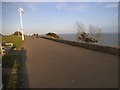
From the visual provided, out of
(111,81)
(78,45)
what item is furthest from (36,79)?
(78,45)

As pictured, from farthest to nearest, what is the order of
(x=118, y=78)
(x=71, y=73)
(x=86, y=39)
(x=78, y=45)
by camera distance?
(x=86, y=39)
(x=78, y=45)
(x=71, y=73)
(x=118, y=78)

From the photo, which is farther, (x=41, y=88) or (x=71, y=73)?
(x=71, y=73)

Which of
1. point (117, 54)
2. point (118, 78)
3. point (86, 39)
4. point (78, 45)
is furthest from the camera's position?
point (86, 39)

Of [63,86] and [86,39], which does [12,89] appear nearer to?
[63,86]

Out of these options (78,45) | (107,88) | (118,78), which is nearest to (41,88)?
(107,88)

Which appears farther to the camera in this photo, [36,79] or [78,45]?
[78,45]

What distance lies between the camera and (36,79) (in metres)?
7.74

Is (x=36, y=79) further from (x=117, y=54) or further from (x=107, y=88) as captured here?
(x=117, y=54)

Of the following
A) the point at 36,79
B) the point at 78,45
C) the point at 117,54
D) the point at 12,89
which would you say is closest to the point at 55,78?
the point at 36,79

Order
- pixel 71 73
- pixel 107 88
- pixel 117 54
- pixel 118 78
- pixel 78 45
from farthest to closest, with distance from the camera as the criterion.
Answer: pixel 78 45 → pixel 117 54 → pixel 71 73 → pixel 118 78 → pixel 107 88

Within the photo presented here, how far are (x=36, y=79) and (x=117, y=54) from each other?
22.8 ft

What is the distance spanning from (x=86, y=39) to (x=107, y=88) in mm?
41798

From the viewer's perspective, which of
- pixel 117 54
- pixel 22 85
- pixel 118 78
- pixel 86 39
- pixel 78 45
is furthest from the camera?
pixel 86 39

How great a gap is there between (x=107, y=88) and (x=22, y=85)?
8.26 feet
